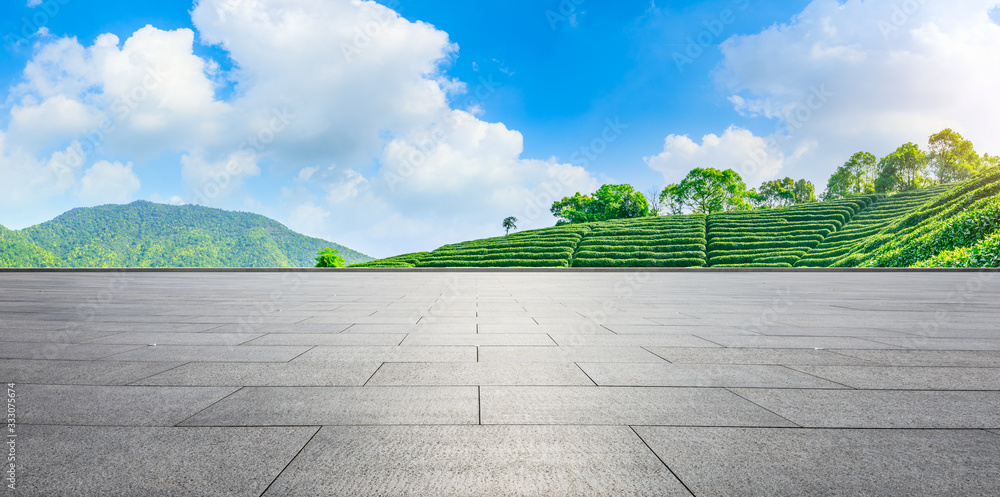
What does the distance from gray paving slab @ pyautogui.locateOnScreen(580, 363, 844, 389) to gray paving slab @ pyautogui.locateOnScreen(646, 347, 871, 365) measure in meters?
0.18

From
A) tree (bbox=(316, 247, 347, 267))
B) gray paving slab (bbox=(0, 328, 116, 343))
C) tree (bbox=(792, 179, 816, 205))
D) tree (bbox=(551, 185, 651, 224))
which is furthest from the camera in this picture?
tree (bbox=(792, 179, 816, 205))

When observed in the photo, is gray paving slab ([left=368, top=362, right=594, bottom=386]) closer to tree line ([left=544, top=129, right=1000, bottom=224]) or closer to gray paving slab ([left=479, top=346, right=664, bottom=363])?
gray paving slab ([left=479, top=346, right=664, bottom=363])

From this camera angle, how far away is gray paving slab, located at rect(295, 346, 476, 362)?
13.3 ft

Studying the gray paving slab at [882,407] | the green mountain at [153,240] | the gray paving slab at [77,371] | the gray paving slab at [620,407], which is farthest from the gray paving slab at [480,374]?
the green mountain at [153,240]

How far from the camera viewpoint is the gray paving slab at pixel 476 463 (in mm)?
1826

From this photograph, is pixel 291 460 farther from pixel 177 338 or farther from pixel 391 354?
pixel 177 338

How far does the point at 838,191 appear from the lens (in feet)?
256

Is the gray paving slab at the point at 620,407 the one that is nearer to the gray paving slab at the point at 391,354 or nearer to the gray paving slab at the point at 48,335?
the gray paving slab at the point at 391,354

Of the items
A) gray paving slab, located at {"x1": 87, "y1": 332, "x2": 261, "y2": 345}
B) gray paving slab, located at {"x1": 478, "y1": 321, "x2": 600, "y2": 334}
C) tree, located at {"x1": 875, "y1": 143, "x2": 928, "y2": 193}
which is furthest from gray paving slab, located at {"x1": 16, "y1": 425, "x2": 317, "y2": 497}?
tree, located at {"x1": 875, "y1": 143, "x2": 928, "y2": 193}

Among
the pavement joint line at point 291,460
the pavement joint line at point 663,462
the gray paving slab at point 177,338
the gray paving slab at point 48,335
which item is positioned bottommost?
the pavement joint line at point 663,462

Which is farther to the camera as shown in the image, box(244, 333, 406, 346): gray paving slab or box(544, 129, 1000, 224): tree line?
box(544, 129, 1000, 224): tree line

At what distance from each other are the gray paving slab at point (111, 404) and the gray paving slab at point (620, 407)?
1.89 meters

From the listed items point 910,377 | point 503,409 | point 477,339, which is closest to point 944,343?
point 910,377

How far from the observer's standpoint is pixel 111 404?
2824mm
